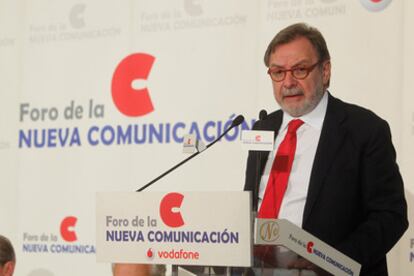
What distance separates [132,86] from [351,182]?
1.88 meters

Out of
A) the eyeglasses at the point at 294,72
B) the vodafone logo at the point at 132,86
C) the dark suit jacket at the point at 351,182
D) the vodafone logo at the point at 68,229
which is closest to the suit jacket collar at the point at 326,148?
the dark suit jacket at the point at 351,182

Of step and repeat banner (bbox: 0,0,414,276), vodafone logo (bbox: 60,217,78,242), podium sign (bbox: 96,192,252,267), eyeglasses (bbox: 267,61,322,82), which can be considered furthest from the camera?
vodafone logo (bbox: 60,217,78,242)

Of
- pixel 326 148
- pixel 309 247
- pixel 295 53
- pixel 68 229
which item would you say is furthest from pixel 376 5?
pixel 68 229

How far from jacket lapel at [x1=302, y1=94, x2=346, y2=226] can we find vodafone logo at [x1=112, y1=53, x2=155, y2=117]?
150 cm

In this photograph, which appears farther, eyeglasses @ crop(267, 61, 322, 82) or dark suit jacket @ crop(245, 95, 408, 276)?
eyeglasses @ crop(267, 61, 322, 82)

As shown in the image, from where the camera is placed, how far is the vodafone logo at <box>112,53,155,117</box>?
451cm

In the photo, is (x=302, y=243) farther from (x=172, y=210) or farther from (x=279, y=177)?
(x=279, y=177)

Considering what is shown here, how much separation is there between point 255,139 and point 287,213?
668mm

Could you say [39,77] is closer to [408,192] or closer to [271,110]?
[271,110]

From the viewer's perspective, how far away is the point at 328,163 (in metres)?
3.21

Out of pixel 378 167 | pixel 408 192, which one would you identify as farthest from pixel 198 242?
pixel 408 192

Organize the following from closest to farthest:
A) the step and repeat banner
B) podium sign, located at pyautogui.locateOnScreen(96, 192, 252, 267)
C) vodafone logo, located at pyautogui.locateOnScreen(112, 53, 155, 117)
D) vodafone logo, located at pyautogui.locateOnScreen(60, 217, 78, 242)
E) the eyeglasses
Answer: podium sign, located at pyautogui.locateOnScreen(96, 192, 252, 267) → the eyeglasses → the step and repeat banner → vodafone logo, located at pyautogui.locateOnScreen(112, 53, 155, 117) → vodafone logo, located at pyautogui.locateOnScreen(60, 217, 78, 242)

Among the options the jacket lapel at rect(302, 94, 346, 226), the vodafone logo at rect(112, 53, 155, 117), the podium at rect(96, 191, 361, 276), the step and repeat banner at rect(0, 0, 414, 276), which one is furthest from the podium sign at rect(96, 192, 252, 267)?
the vodafone logo at rect(112, 53, 155, 117)

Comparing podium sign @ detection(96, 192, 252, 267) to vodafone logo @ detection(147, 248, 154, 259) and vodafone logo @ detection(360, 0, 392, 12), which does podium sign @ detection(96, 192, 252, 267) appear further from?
vodafone logo @ detection(360, 0, 392, 12)
